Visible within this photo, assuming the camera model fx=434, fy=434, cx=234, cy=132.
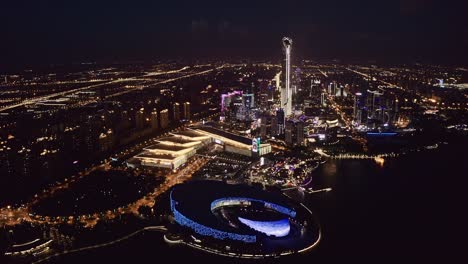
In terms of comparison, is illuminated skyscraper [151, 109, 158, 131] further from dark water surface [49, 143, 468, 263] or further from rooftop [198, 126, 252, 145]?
dark water surface [49, 143, 468, 263]

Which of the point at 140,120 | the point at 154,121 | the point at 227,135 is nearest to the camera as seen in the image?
the point at 227,135

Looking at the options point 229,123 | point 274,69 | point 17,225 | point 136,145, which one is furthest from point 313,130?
point 274,69

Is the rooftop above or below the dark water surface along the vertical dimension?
above

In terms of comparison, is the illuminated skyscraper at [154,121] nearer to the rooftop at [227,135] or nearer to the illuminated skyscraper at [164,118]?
the illuminated skyscraper at [164,118]

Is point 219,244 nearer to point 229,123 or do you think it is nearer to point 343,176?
point 343,176

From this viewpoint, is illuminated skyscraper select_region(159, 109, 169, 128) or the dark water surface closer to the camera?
the dark water surface

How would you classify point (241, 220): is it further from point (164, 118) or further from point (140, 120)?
point (164, 118)

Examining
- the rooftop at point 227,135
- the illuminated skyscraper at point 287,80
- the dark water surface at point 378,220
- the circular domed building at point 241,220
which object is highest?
the illuminated skyscraper at point 287,80

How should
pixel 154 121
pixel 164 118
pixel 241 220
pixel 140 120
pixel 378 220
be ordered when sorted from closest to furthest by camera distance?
1. pixel 241 220
2. pixel 378 220
3. pixel 140 120
4. pixel 154 121
5. pixel 164 118

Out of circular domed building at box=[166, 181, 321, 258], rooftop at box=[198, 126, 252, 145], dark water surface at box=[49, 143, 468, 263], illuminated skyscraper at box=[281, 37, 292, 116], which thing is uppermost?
illuminated skyscraper at box=[281, 37, 292, 116]

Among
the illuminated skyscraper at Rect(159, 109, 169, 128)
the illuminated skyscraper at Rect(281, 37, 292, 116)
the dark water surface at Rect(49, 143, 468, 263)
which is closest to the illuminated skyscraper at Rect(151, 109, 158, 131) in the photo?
the illuminated skyscraper at Rect(159, 109, 169, 128)

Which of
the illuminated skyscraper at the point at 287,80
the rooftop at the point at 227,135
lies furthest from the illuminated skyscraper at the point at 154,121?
the illuminated skyscraper at the point at 287,80

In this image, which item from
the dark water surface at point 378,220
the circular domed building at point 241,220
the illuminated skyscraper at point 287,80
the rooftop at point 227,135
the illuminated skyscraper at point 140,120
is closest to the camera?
the dark water surface at point 378,220

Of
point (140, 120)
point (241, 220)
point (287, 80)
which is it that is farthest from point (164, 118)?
point (241, 220)
